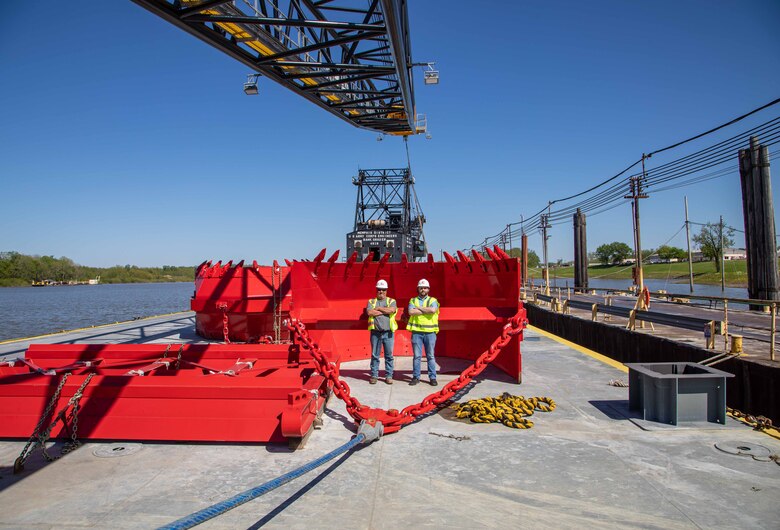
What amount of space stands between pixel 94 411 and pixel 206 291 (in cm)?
767

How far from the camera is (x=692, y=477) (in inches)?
149

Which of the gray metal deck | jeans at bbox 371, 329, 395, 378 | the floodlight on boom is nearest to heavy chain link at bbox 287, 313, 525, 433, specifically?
the gray metal deck

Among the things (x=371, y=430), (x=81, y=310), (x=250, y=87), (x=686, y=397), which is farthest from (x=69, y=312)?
(x=686, y=397)

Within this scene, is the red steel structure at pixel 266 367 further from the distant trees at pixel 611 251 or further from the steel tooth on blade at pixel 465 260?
the distant trees at pixel 611 251

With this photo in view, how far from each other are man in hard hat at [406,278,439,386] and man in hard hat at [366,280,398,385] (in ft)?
0.92

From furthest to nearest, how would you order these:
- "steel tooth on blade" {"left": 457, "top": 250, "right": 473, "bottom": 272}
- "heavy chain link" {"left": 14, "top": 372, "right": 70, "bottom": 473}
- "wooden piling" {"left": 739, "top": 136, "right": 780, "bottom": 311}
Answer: "wooden piling" {"left": 739, "top": 136, "right": 780, "bottom": 311}, "steel tooth on blade" {"left": 457, "top": 250, "right": 473, "bottom": 272}, "heavy chain link" {"left": 14, "top": 372, "right": 70, "bottom": 473}

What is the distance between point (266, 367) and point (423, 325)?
2.31m

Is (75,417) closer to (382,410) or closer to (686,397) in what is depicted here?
(382,410)

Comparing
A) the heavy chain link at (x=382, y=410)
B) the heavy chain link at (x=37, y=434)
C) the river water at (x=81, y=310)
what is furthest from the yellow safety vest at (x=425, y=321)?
the river water at (x=81, y=310)

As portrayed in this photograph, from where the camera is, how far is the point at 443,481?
12.4ft

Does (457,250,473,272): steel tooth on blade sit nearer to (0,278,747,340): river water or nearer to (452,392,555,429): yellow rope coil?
(452,392,555,429): yellow rope coil

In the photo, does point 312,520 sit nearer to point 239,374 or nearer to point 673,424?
point 239,374

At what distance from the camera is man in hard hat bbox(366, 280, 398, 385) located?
6.84 meters

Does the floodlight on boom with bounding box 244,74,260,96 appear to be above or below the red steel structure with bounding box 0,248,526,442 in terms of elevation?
above
